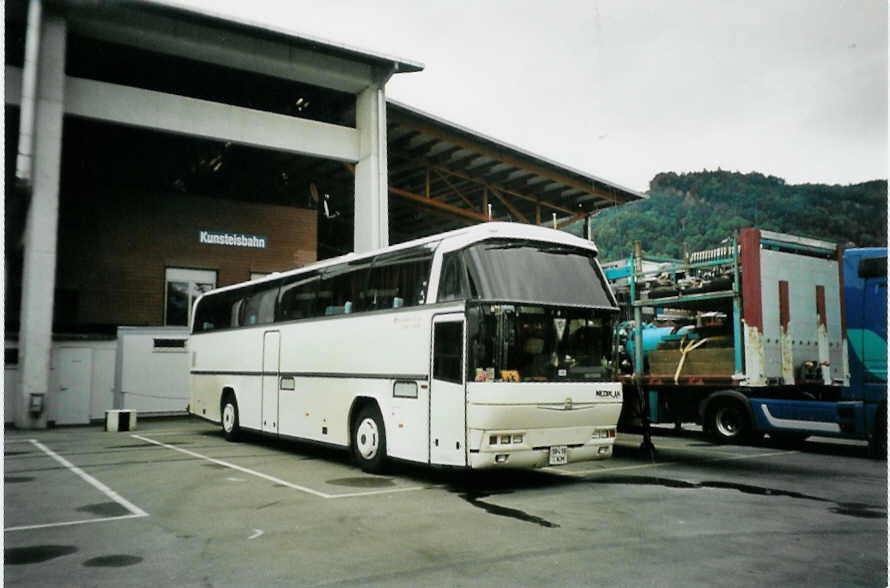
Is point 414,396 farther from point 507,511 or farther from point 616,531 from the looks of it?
point 616,531

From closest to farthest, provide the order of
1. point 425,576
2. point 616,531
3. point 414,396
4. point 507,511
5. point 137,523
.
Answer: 1. point 425,576
2. point 616,531
3. point 137,523
4. point 507,511
5. point 414,396

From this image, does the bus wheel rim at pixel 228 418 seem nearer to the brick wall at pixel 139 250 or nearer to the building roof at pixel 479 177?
the brick wall at pixel 139 250

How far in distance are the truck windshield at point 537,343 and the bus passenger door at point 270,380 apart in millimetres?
5972

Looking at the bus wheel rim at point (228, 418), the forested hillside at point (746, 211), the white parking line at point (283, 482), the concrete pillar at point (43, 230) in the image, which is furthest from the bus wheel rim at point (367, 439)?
the concrete pillar at point (43, 230)

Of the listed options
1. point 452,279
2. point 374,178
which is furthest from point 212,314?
point 452,279

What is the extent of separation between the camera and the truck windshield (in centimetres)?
842

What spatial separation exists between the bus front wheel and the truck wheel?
Result: 9.45 m

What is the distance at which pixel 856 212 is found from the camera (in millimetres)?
7727

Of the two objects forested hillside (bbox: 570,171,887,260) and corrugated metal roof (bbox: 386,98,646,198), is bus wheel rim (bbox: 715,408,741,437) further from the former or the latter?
corrugated metal roof (bbox: 386,98,646,198)

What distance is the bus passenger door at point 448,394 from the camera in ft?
27.9

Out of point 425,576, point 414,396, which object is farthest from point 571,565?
point 414,396

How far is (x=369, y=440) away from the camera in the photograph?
1034cm

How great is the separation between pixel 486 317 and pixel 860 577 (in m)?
4.49

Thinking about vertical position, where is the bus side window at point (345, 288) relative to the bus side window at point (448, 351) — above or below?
above
